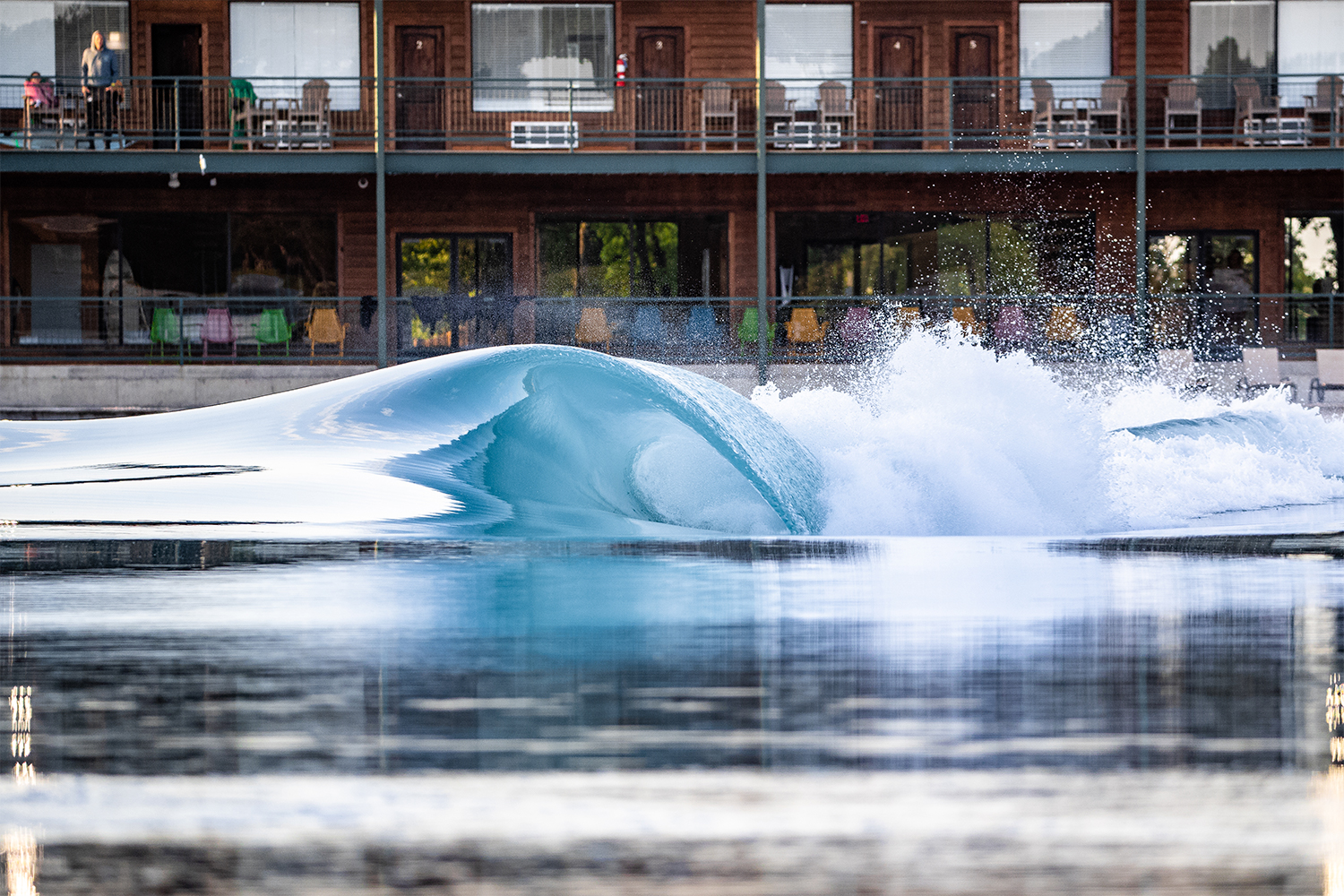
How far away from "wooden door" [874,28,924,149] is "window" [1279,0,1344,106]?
5.75 m

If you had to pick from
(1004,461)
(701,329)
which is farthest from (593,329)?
(1004,461)

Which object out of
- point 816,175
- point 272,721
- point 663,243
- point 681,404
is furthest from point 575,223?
point 272,721

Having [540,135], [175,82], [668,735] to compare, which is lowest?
[668,735]

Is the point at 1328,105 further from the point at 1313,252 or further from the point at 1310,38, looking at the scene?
the point at 1313,252

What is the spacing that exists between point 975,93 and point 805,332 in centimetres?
609

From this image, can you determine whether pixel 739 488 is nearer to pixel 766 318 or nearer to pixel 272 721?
pixel 272 721

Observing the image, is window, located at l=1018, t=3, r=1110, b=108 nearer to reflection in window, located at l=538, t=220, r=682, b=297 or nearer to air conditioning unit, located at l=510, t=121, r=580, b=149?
reflection in window, located at l=538, t=220, r=682, b=297

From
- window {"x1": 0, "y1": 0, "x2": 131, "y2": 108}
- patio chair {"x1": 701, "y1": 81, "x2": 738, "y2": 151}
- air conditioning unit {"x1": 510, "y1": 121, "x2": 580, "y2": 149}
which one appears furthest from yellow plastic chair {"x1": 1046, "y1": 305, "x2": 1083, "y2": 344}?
window {"x1": 0, "y1": 0, "x2": 131, "y2": 108}

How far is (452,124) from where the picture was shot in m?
25.7

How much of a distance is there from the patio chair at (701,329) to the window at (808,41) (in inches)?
208

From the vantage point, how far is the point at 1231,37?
2662 cm

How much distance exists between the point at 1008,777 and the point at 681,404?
8051mm

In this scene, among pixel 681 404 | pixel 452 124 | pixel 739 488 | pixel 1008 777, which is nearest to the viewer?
pixel 1008 777

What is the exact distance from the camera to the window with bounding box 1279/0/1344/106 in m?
26.5
